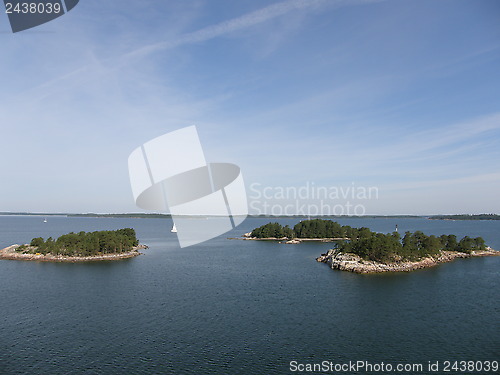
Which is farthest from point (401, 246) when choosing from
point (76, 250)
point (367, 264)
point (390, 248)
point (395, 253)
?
point (76, 250)

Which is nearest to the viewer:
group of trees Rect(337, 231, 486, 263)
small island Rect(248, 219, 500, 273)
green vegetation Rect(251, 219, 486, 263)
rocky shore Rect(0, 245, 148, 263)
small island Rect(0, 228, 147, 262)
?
small island Rect(248, 219, 500, 273)

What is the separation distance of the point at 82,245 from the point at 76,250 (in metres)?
1.55

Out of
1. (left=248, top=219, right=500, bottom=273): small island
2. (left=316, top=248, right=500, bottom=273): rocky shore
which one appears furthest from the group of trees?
(left=316, top=248, right=500, bottom=273): rocky shore

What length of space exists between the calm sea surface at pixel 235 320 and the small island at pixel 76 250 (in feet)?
46.3

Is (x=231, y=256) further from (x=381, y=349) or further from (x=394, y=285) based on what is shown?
(x=381, y=349)

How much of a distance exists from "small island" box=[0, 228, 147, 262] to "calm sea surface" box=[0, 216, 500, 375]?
14.1 m

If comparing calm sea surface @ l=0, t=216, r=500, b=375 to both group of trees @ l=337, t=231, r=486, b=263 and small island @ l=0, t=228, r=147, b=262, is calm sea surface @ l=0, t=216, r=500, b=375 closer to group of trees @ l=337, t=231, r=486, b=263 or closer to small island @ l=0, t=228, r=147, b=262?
group of trees @ l=337, t=231, r=486, b=263

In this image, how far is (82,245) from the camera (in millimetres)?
73812

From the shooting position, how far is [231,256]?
78.5 metres

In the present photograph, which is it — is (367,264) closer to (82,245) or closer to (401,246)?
(401,246)

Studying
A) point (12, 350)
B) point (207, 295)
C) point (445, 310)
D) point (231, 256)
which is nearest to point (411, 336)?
point (445, 310)

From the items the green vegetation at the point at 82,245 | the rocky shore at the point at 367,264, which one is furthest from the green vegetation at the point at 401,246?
the green vegetation at the point at 82,245

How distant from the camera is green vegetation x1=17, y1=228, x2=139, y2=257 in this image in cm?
7275

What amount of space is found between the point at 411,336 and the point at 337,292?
14900 mm
